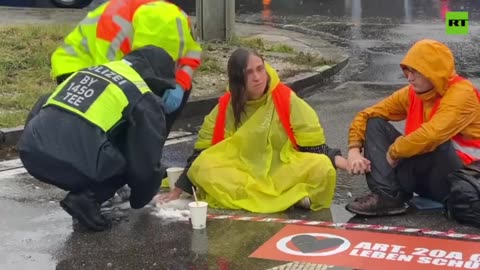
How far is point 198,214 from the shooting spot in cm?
503

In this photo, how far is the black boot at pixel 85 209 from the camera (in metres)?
4.89

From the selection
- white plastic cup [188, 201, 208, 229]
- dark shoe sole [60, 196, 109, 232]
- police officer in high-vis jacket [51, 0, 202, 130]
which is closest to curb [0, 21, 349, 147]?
police officer in high-vis jacket [51, 0, 202, 130]

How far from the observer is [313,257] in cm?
460

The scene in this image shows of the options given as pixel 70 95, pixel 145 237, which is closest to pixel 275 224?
pixel 145 237

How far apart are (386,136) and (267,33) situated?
930 cm

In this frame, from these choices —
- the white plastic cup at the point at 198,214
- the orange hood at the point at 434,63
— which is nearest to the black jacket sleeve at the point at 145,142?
the white plastic cup at the point at 198,214

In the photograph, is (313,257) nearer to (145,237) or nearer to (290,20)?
(145,237)

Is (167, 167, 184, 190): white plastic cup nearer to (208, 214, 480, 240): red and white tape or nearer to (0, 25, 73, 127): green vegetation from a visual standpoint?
(208, 214, 480, 240): red and white tape

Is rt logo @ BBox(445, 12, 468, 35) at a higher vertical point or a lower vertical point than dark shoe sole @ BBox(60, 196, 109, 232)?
lower

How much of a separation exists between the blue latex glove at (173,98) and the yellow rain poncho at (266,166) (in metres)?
0.37

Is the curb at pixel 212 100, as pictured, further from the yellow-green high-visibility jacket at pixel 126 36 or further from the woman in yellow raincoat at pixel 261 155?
the woman in yellow raincoat at pixel 261 155

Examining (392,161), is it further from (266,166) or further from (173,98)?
(173,98)

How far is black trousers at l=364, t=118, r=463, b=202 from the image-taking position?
17.0ft

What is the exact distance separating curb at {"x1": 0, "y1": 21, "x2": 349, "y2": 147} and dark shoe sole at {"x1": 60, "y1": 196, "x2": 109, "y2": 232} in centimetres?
264
